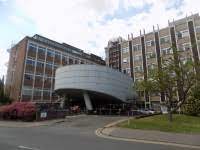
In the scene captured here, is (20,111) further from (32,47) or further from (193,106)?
(32,47)

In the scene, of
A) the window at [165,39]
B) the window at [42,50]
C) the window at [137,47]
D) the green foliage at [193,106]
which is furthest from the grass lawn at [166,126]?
the window at [137,47]

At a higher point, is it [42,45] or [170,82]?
[42,45]

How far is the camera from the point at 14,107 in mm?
31188

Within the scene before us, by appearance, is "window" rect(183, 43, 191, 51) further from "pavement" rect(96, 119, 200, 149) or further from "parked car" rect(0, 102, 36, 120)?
"pavement" rect(96, 119, 200, 149)

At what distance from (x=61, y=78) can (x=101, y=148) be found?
3667 centimetres

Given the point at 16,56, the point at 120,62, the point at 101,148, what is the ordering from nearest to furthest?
the point at 101,148 < the point at 16,56 < the point at 120,62

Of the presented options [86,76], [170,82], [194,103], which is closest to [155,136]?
[170,82]

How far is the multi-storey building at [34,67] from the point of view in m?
52.8

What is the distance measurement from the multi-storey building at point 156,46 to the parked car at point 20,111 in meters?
30.8

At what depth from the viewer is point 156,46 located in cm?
6519

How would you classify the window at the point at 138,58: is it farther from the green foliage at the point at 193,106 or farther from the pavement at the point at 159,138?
the pavement at the point at 159,138

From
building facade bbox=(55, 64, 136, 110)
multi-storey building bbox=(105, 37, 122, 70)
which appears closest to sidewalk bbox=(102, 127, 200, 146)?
building facade bbox=(55, 64, 136, 110)

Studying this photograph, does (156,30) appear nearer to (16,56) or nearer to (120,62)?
(120,62)

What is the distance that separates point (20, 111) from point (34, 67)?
90.5 feet
